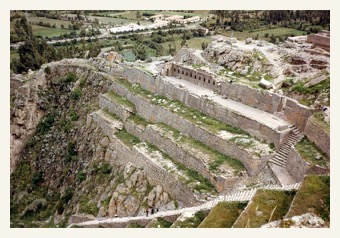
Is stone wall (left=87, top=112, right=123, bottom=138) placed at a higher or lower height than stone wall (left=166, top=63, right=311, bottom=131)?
lower

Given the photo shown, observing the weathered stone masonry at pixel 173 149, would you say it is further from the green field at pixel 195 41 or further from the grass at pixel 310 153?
the green field at pixel 195 41

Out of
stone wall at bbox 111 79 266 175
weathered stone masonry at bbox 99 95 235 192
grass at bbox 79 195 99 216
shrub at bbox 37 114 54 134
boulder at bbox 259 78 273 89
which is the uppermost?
boulder at bbox 259 78 273 89

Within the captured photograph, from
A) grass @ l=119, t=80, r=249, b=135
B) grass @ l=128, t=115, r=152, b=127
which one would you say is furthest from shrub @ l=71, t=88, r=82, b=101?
grass @ l=128, t=115, r=152, b=127

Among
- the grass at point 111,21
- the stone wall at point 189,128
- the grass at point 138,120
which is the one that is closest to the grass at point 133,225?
the stone wall at point 189,128

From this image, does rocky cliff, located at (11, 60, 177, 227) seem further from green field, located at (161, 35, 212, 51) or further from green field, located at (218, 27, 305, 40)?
Answer: green field, located at (218, 27, 305, 40)

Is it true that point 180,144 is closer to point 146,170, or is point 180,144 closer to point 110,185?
point 146,170

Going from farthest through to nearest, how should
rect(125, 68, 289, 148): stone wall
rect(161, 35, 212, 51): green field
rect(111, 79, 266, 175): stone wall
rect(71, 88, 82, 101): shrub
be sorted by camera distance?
rect(161, 35, 212, 51): green field < rect(71, 88, 82, 101): shrub < rect(125, 68, 289, 148): stone wall < rect(111, 79, 266, 175): stone wall
